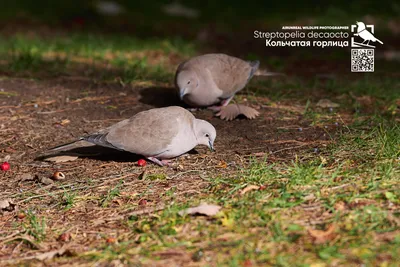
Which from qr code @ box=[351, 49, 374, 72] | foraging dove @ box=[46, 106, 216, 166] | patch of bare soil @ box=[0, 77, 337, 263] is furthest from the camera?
qr code @ box=[351, 49, 374, 72]

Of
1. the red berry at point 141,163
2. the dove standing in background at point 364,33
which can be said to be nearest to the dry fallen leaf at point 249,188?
the red berry at point 141,163

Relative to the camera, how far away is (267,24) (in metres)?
11.0

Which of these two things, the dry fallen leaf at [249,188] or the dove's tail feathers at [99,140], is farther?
the dove's tail feathers at [99,140]

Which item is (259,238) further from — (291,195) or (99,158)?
(99,158)

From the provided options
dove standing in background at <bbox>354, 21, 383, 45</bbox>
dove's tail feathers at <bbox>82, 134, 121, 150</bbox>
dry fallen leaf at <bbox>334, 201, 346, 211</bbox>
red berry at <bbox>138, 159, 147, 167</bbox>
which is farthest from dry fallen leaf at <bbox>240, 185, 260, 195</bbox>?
dove standing in background at <bbox>354, 21, 383, 45</bbox>

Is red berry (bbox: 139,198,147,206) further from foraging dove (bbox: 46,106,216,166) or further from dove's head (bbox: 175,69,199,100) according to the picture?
dove's head (bbox: 175,69,199,100)

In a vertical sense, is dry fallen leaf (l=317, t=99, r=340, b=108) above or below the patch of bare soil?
above

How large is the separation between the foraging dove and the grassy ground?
0.16 m

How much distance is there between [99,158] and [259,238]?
2.01 m

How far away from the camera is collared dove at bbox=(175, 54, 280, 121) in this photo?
586cm

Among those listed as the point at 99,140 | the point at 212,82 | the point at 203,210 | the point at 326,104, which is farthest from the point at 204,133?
the point at 326,104

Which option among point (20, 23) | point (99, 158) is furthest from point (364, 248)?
point (20, 23)

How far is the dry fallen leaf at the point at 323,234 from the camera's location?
331 centimetres

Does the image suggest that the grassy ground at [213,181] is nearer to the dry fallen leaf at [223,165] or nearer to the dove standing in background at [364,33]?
the dry fallen leaf at [223,165]
